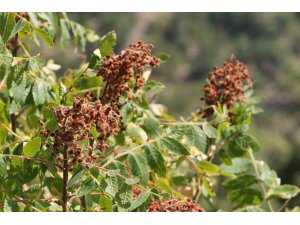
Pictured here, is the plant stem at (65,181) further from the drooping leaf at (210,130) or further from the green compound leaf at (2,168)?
the drooping leaf at (210,130)

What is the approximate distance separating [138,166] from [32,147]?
429 mm

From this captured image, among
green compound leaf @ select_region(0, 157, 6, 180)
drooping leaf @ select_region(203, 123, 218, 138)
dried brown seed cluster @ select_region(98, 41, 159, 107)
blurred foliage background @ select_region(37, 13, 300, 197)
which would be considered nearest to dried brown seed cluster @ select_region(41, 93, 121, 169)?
green compound leaf @ select_region(0, 157, 6, 180)

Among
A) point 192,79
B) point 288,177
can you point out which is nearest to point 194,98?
point 192,79

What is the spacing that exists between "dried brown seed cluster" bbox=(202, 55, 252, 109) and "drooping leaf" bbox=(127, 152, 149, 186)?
1.08 metres

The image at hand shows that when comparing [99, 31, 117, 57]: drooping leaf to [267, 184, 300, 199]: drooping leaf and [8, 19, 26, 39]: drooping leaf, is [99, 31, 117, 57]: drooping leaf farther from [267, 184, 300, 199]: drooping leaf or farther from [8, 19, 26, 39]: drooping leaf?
[267, 184, 300, 199]: drooping leaf

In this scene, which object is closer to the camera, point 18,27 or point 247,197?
point 18,27

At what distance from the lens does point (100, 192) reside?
273 cm

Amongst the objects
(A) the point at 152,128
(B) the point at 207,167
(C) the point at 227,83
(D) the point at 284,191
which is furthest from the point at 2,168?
(D) the point at 284,191

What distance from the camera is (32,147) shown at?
8.73ft

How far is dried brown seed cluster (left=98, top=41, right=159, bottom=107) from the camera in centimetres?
293

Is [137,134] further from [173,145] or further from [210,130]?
[210,130]
